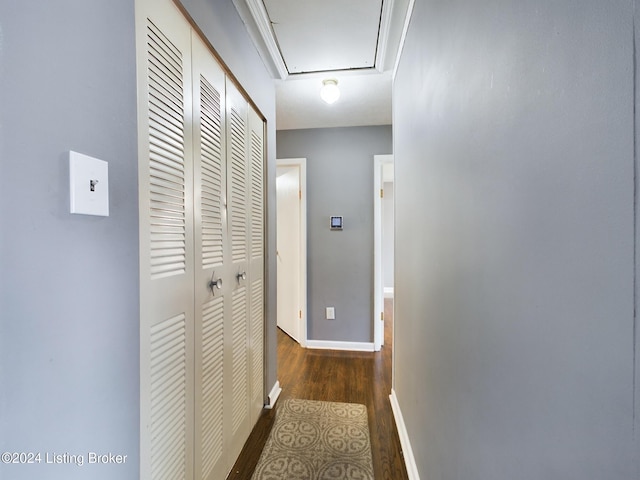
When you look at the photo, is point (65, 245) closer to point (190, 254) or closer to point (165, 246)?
point (165, 246)

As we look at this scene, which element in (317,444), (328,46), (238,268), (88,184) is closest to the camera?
(88,184)

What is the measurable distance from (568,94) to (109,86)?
3.02ft

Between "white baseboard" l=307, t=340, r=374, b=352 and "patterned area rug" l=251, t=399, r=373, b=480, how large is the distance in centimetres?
99

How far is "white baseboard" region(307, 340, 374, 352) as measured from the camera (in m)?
2.96

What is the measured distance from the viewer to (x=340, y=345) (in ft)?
9.82

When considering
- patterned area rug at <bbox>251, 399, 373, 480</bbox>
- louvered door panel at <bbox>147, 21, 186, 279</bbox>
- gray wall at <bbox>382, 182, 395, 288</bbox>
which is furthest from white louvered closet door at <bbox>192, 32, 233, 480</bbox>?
gray wall at <bbox>382, 182, 395, 288</bbox>

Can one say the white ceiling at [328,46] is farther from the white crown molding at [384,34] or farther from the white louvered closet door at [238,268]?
the white louvered closet door at [238,268]

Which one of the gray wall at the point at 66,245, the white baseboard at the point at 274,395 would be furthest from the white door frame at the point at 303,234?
the gray wall at the point at 66,245

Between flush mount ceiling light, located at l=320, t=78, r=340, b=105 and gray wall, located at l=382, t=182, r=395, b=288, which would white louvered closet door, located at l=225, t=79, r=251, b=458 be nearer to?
flush mount ceiling light, located at l=320, t=78, r=340, b=105

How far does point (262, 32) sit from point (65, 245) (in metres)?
1.56

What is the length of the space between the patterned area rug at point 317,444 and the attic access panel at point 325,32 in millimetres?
2353

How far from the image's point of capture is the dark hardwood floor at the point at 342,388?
4.86ft

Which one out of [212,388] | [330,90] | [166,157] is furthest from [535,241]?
[330,90]

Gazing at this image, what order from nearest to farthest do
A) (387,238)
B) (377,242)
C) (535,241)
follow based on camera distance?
(535,241) → (377,242) → (387,238)
